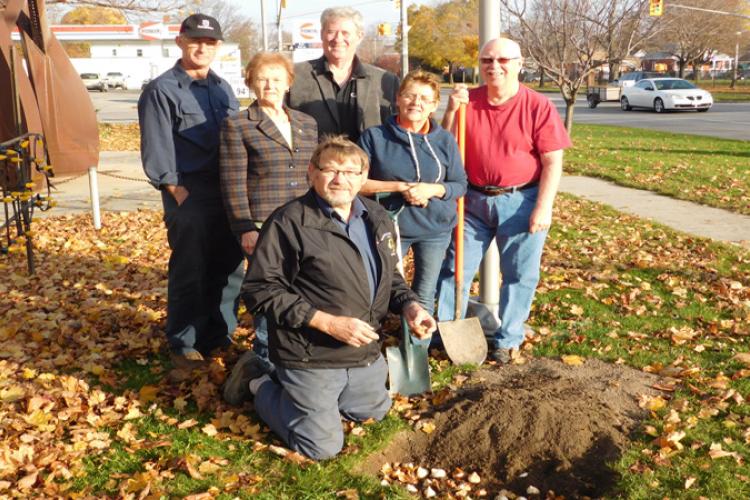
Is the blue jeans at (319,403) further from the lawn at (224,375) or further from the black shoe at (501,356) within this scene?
the black shoe at (501,356)

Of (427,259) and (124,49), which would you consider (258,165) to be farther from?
(124,49)

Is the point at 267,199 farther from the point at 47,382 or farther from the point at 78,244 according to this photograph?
the point at 78,244

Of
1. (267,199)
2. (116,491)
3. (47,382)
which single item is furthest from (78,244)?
(116,491)

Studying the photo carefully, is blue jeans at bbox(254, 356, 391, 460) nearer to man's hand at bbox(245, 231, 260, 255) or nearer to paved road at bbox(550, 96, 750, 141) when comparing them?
man's hand at bbox(245, 231, 260, 255)

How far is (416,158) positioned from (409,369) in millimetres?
1263

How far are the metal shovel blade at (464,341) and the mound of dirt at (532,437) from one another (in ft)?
1.69

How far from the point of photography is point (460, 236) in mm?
5027

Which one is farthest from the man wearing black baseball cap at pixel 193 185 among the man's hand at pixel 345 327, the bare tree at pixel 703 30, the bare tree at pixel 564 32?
the bare tree at pixel 703 30

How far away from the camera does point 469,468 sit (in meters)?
3.91

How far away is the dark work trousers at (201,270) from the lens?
4762 millimetres

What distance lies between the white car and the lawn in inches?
940

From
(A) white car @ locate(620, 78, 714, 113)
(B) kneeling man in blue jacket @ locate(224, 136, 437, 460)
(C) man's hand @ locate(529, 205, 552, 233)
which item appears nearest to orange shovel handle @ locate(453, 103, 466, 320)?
(C) man's hand @ locate(529, 205, 552, 233)

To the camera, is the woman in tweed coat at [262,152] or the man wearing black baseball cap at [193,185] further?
the man wearing black baseball cap at [193,185]

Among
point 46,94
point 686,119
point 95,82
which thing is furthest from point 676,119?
point 95,82
